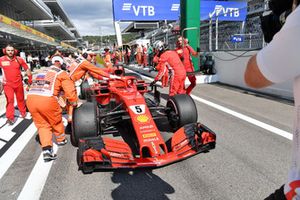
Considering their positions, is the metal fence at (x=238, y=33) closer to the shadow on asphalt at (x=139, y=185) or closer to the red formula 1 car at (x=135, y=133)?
the red formula 1 car at (x=135, y=133)

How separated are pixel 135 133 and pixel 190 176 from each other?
117 centimetres

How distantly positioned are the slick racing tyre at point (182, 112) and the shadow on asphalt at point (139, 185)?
1219 mm

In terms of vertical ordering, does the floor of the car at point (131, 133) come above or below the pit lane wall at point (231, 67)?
below

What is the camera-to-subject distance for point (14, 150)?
4.03 metres

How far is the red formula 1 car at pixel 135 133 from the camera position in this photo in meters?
2.96

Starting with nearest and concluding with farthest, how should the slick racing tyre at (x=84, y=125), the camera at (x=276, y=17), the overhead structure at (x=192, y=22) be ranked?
the camera at (x=276, y=17) → the slick racing tyre at (x=84, y=125) → the overhead structure at (x=192, y=22)

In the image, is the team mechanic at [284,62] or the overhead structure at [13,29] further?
the overhead structure at [13,29]

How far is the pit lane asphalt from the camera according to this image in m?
2.65

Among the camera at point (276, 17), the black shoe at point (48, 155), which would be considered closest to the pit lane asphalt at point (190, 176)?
the black shoe at point (48, 155)

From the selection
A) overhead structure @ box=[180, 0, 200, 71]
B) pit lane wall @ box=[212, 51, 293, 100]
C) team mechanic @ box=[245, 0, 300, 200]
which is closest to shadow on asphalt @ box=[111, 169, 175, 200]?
team mechanic @ box=[245, 0, 300, 200]

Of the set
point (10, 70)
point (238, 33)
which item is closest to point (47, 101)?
point (10, 70)

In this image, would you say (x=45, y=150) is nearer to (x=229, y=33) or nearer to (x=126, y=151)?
(x=126, y=151)

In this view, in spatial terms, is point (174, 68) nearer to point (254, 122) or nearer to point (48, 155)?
point (254, 122)

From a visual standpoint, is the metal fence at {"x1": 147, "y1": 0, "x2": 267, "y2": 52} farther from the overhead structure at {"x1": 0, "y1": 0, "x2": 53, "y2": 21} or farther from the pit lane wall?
the overhead structure at {"x1": 0, "y1": 0, "x2": 53, "y2": 21}
